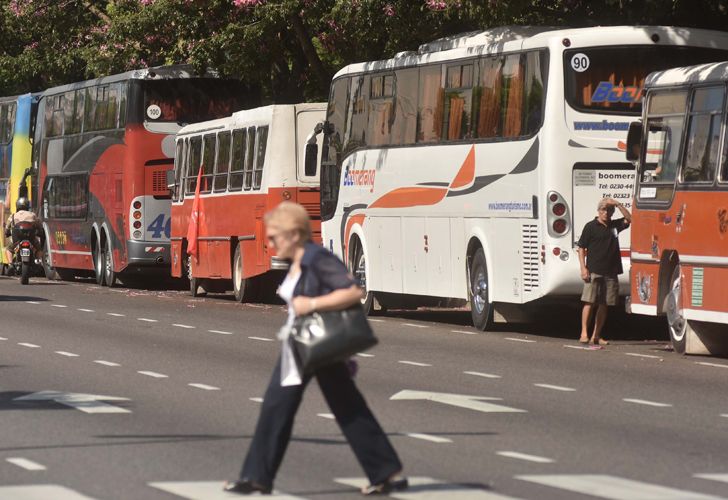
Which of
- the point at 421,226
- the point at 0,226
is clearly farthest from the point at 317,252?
the point at 0,226

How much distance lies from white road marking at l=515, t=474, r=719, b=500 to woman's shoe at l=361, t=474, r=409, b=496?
2.82 feet

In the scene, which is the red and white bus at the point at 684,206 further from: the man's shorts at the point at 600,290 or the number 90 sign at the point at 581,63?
the number 90 sign at the point at 581,63

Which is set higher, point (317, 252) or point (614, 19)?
point (614, 19)

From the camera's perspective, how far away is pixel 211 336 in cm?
2327

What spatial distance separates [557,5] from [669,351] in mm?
8876

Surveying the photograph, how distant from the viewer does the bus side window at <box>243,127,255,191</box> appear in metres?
32.2

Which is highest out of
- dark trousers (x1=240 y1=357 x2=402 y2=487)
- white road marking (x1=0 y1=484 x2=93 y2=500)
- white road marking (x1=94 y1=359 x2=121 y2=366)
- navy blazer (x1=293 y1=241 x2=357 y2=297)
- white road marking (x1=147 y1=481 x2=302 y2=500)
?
navy blazer (x1=293 y1=241 x2=357 y2=297)

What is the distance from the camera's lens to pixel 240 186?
3284 cm

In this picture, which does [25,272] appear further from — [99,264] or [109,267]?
[109,267]

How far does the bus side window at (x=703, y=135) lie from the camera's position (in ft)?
64.1

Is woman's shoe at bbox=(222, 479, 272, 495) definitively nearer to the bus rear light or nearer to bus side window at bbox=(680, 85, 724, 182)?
bus side window at bbox=(680, 85, 724, 182)

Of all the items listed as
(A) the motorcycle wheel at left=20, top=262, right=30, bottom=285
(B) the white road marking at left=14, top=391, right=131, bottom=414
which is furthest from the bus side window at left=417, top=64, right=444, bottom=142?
(A) the motorcycle wheel at left=20, top=262, right=30, bottom=285

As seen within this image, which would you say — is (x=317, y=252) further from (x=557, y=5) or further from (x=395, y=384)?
(x=557, y=5)

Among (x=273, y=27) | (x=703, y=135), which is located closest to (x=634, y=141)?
(x=703, y=135)
